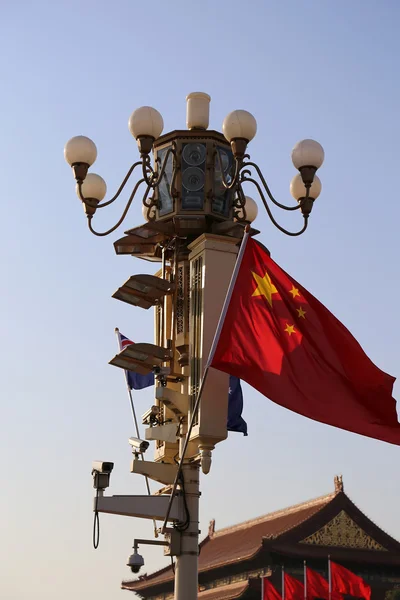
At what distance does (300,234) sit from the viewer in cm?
842

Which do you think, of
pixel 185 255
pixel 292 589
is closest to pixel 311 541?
pixel 292 589

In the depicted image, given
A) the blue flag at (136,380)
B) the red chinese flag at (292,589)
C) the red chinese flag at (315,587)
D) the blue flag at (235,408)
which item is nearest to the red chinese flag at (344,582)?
the red chinese flag at (315,587)

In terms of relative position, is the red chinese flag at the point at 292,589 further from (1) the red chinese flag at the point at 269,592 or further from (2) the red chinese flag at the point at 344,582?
(2) the red chinese flag at the point at 344,582

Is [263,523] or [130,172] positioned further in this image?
[263,523]

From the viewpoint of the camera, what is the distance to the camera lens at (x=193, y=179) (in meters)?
8.49

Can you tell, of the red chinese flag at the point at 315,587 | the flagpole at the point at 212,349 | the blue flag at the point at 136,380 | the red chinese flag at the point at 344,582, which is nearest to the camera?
the flagpole at the point at 212,349

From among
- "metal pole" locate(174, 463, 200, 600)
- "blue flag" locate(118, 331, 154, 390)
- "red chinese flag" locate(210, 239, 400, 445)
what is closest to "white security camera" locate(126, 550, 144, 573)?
"metal pole" locate(174, 463, 200, 600)

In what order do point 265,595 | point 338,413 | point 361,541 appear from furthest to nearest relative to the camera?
point 361,541
point 265,595
point 338,413

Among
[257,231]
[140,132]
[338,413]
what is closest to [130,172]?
[140,132]

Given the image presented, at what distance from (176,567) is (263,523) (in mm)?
24728

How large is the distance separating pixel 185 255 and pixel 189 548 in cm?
213

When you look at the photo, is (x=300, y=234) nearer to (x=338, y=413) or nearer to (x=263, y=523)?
(x=338, y=413)

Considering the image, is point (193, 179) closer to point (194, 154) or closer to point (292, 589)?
point (194, 154)

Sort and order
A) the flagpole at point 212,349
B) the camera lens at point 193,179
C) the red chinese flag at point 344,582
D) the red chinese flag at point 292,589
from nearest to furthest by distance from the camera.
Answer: the flagpole at point 212,349 < the camera lens at point 193,179 < the red chinese flag at point 344,582 < the red chinese flag at point 292,589
